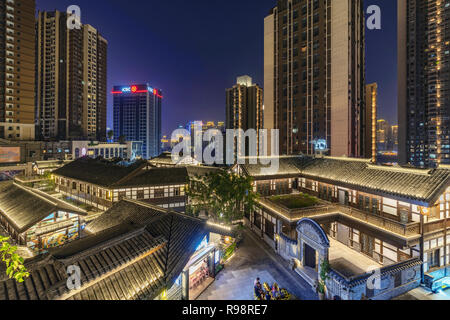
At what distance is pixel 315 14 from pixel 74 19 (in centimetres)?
9634

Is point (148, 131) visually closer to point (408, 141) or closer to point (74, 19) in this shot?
point (74, 19)

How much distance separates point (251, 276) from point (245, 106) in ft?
337

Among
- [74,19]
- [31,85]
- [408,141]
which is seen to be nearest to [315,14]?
[408,141]

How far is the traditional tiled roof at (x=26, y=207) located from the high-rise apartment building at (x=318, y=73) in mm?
50875

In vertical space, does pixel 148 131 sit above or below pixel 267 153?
above

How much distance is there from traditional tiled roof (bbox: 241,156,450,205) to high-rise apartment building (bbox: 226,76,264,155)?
81574mm

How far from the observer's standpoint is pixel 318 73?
53.7 meters

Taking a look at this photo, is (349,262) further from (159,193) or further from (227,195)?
(159,193)

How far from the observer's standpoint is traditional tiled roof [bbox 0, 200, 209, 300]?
328 inches

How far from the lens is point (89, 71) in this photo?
105312 mm

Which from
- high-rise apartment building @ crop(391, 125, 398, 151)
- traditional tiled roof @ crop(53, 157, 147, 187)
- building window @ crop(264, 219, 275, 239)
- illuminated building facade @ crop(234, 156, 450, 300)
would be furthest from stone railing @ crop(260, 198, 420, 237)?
high-rise apartment building @ crop(391, 125, 398, 151)

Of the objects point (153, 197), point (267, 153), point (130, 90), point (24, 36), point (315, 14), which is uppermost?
point (130, 90)

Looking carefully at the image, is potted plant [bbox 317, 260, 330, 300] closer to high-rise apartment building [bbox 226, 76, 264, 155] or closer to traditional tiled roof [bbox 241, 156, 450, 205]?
traditional tiled roof [bbox 241, 156, 450, 205]

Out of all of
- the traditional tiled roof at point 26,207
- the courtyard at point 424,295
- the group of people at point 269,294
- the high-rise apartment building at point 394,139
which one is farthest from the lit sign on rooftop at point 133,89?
the high-rise apartment building at point 394,139
